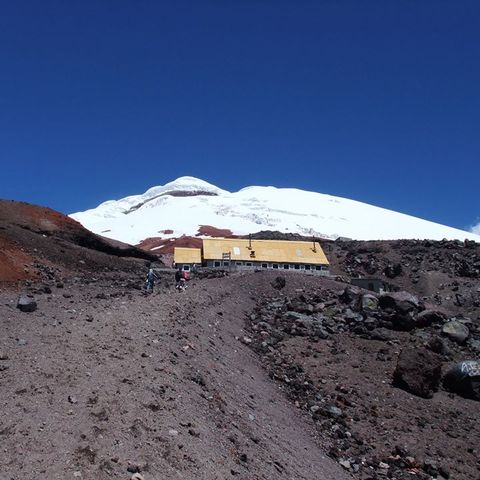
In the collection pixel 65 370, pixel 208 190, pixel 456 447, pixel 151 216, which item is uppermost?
pixel 208 190

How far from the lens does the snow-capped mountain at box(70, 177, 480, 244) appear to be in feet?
338

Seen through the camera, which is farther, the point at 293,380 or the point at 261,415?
the point at 293,380

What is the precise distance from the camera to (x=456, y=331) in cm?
Result: 2238

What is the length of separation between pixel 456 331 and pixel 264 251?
24043 mm

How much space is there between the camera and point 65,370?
8.94 m

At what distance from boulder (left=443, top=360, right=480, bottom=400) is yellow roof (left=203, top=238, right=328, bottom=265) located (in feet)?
87.5

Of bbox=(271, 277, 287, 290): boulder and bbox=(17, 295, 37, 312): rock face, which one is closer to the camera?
bbox=(17, 295, 37, 312): rock face

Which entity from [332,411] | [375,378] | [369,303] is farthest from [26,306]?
[369,303]

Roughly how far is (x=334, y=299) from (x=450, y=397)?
9.78 m

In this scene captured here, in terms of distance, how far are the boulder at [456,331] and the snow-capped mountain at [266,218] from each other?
7513 cm

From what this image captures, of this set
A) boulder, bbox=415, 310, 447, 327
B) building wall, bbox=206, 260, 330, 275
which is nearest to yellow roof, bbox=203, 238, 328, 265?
building wall, bbox=206, 260, 330, 275

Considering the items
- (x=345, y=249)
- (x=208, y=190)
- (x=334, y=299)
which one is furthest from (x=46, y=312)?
(x=208, y=190)

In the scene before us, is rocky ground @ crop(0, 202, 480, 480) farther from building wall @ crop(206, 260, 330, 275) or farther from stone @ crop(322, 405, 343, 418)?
building wall @ crop(206, 260, 330, 275)

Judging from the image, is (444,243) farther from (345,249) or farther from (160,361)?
(160,361)
